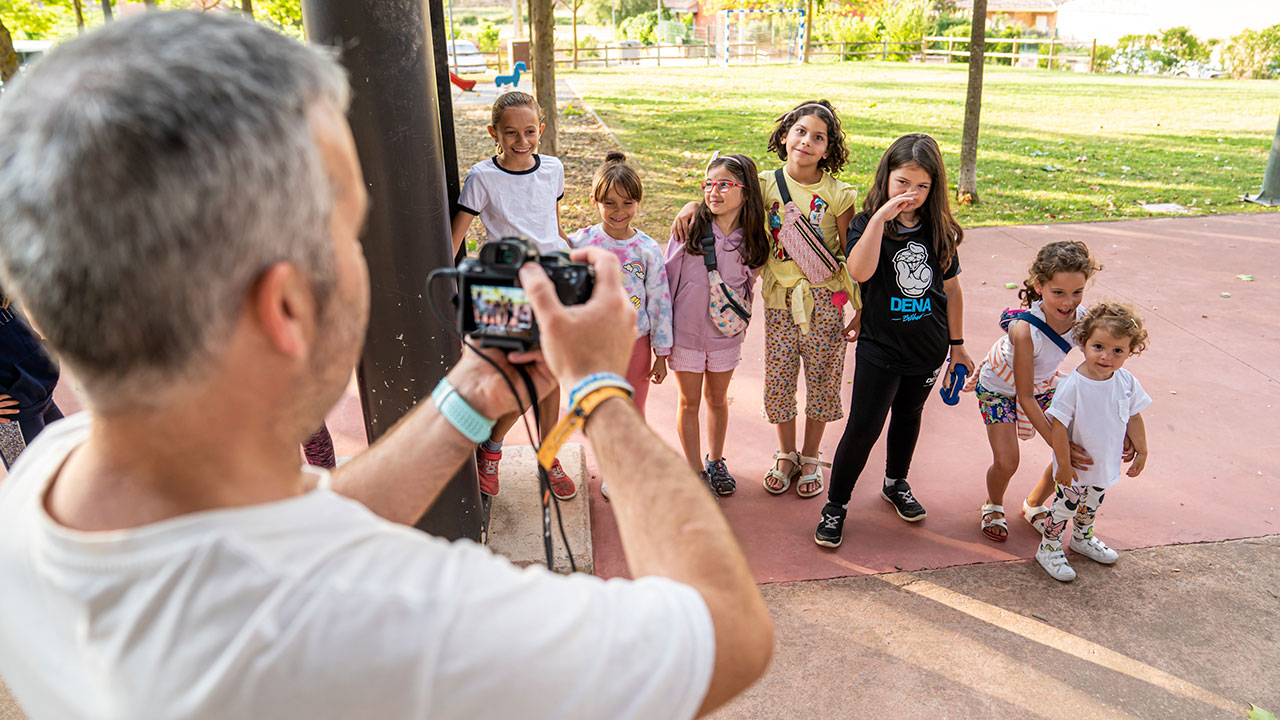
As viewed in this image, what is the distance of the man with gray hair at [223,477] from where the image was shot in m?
0.79

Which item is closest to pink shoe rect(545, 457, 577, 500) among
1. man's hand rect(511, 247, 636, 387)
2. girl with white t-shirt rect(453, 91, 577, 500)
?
girl with white t-shirt rect(453, 91, 577, 500)

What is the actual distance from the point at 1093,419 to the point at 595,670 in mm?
3178

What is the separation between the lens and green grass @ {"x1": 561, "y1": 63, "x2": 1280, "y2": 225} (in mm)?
10523

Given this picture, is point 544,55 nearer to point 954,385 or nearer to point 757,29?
point 954,385

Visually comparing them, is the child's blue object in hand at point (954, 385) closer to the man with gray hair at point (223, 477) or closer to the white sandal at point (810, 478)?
the white sandal at point (810, 478)

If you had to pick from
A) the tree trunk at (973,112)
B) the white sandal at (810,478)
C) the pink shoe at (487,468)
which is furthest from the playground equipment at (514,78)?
the pink shoe at (487,468)

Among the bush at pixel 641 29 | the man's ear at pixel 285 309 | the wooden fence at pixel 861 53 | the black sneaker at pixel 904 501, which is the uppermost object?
the bush at pixel 641 29

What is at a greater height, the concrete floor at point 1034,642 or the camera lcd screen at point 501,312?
the camera lcd screen at point 501,312

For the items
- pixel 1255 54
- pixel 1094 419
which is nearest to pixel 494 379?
pixel 1094 419

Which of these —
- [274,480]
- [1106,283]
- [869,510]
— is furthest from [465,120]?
[274,480]

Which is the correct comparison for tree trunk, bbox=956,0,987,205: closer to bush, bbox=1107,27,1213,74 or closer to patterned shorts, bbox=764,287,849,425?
patterned shorts, bbox=764,287,849,425

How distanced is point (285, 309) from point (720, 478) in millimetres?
3440

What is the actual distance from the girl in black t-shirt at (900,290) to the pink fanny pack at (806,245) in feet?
0.76

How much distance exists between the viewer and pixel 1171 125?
16203 mm
